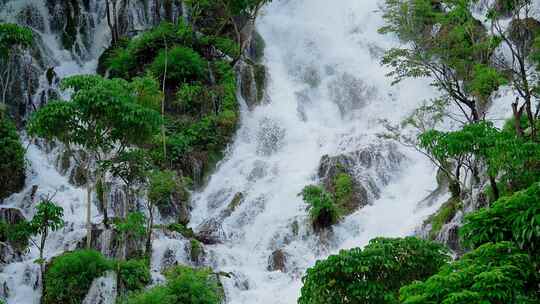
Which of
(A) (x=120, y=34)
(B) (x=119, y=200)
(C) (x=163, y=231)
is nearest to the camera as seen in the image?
(C) (x=163, y=231)

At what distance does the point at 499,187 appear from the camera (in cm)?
1502

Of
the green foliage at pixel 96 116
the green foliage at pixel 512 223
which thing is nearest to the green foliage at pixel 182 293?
the green foliage at pixel 96 116

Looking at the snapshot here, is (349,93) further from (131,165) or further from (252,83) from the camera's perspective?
(131,165)

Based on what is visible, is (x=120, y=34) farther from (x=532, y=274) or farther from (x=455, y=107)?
(x=532, y=274)

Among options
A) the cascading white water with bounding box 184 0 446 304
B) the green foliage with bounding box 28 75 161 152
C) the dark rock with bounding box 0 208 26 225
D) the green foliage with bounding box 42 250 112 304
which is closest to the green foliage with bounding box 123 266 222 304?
the green foliage with bounding box 42 250 112 304

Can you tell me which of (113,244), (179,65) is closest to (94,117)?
(113,244)

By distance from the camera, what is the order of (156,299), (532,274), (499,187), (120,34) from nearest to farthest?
(532,274) < (156,299) < (499,187) < (120,34)

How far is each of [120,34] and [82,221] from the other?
1455 centimetres

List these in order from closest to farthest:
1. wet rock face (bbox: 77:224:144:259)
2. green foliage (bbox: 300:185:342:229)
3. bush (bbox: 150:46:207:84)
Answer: wet rock face (bbox: 77:224:144:259), green foliage (bbox: 300:185:342:229), bush (bbox: 150:46:207:84)

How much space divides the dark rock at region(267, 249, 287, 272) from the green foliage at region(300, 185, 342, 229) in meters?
1.89

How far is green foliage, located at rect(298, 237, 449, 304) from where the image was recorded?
962 cm

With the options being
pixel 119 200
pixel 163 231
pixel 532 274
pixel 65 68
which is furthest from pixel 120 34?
pixel 532 274

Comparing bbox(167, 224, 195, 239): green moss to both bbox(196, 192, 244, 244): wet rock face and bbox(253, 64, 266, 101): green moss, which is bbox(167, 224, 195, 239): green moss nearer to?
bbox(196, 192, 244, 244): wet rock face

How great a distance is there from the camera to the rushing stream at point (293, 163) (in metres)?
18.8
